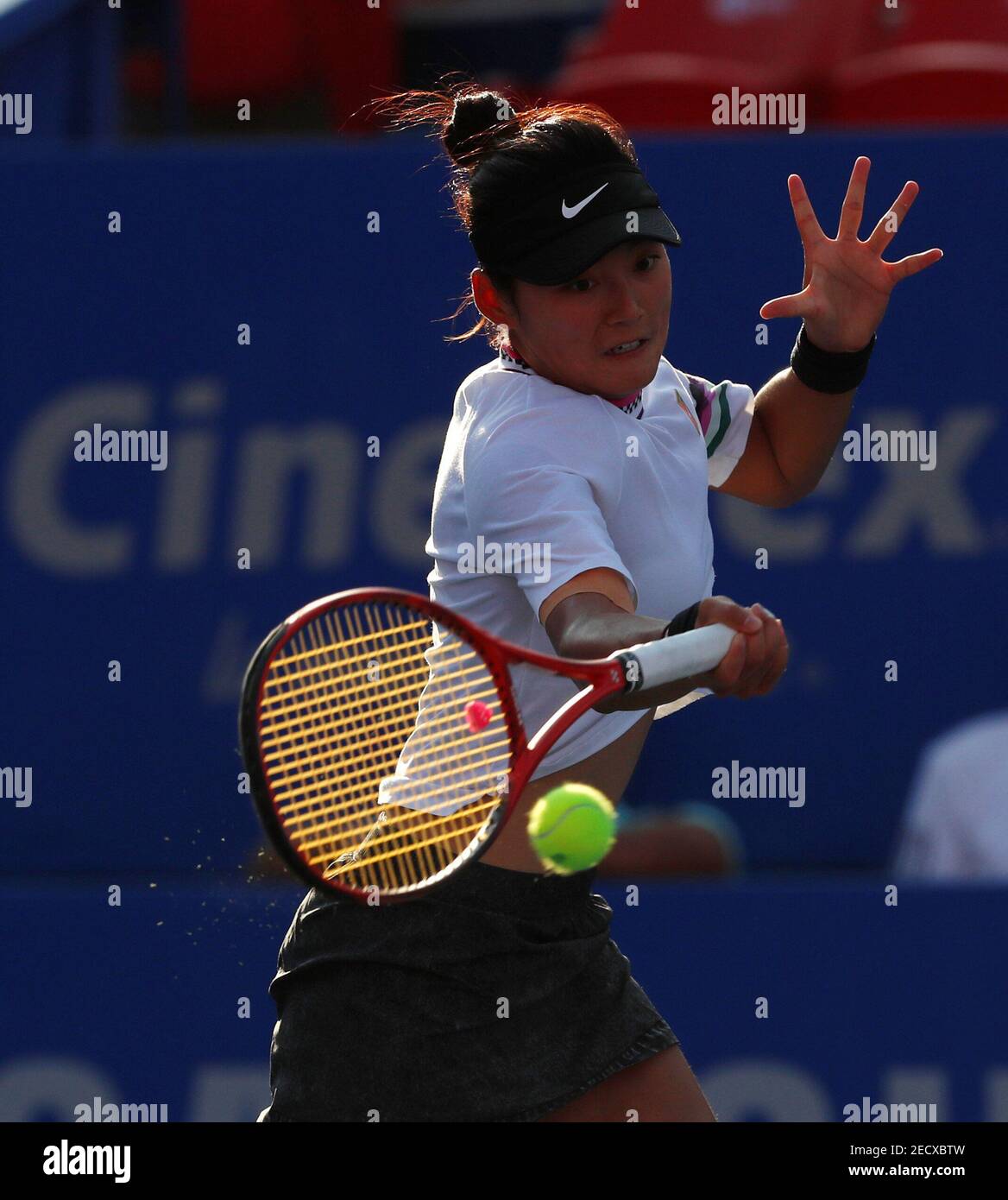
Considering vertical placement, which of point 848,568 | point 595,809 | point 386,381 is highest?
point 386,381

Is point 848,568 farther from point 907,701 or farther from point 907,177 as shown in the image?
point 907,177

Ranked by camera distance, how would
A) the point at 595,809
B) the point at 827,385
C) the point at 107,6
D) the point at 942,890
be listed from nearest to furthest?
the point at 595,809, the point at 827,385, the point at 942,890, the point at 107,6

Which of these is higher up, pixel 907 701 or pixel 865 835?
pixel 907 701

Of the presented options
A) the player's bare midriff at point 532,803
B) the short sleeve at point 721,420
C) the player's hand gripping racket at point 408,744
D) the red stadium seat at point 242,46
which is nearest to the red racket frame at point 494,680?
the player's hand gripping racket at point 408,744

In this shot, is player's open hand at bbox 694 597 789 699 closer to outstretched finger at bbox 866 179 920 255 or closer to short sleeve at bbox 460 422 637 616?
short sleeve at bbox 460 422 637 616

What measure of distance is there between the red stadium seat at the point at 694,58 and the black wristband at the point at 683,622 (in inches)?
155

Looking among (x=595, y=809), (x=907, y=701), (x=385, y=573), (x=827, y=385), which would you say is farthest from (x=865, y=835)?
(x=595, y=809)

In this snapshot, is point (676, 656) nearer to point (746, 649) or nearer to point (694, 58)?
point (746, 649)

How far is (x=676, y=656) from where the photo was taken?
2184mm

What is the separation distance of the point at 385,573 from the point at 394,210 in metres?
0.83

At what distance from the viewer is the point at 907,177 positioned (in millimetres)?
4734

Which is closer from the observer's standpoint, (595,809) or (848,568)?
(595,809)

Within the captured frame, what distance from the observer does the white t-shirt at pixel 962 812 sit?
4426 millimetres
